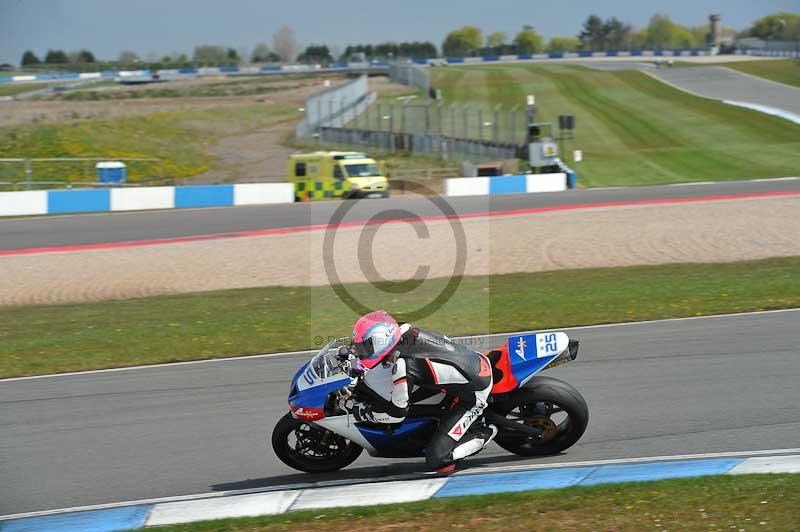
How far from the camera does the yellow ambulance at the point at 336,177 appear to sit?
105 ft

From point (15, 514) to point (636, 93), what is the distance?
Answer: 67.4 metres

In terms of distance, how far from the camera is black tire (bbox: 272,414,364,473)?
7.75 m

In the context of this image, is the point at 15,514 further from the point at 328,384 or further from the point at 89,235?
the point at 89,235

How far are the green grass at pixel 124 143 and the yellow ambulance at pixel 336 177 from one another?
883 centimetres

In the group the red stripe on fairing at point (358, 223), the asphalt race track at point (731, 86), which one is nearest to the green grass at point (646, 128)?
the asphalt race track at point (731, 86)

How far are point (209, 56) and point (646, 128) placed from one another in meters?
108

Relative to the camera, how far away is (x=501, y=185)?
34.0 m

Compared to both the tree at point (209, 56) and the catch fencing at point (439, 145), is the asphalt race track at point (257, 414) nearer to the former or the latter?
the catch fencing at point (439, 145)

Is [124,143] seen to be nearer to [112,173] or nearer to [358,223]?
[112,173]

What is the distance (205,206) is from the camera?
31.5 metres

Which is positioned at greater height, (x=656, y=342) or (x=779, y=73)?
(x=779, y=73)

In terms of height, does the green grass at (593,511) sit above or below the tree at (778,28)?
below

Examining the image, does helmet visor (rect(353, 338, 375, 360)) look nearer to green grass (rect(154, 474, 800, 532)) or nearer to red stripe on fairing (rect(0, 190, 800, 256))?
green grass (rect(154, 474, 800, 532))

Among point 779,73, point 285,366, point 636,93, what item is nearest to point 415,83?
point 636,93
